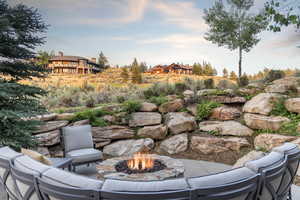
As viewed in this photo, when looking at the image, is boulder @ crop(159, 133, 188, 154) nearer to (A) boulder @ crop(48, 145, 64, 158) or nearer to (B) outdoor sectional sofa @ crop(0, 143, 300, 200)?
(A) boulder @ crop(48, 145, 64, 158)

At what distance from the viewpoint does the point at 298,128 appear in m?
4.67

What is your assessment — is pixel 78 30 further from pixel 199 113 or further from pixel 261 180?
pixel 261 180

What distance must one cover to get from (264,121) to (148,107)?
3368 mm

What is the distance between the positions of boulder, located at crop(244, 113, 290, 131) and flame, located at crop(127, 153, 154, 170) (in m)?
3.45

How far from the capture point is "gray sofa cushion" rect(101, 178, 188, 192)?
128cm

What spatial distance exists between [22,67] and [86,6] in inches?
150

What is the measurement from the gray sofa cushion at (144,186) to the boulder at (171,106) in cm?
510

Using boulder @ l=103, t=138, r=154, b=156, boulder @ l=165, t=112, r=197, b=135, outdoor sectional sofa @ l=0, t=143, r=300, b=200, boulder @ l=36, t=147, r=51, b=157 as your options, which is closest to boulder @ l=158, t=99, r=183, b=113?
boulder @ l=165, t=112, r=197, b=135

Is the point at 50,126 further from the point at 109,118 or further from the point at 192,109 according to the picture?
the point at 192,109

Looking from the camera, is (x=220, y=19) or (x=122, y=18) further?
(x=220, y=19)

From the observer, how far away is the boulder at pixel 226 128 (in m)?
5.37

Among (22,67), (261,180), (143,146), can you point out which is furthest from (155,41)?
(261,180)

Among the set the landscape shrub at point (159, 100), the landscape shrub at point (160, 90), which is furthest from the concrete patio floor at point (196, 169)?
the landscape shrub at point (160, 90)

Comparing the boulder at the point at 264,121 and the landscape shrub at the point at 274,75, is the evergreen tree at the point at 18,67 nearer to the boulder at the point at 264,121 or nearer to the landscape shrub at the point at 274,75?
the boulder at the point at 264,121
